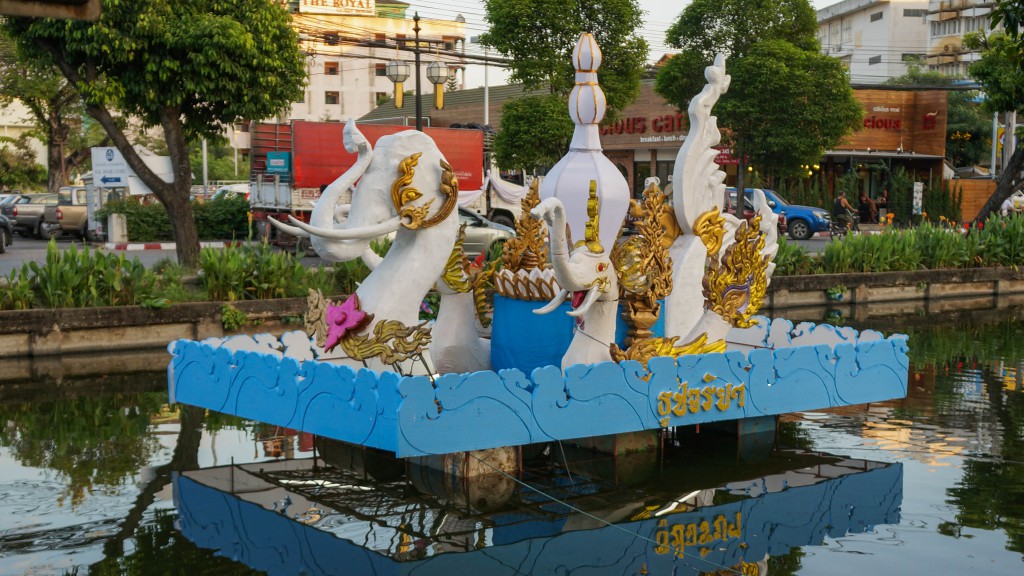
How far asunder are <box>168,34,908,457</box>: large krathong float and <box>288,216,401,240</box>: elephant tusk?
0.01 m

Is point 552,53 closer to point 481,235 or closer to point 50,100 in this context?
point 481,235

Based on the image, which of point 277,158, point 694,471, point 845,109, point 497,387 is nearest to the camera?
point 497,387

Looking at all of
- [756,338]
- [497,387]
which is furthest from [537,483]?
[756,338]

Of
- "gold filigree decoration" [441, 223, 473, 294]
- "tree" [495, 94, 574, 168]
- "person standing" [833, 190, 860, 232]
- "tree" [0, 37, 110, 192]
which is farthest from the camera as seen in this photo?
"tree" [0, 37, 110, 192]

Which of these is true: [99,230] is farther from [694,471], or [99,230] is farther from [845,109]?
[694,471]

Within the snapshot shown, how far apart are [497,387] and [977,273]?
15.6 m

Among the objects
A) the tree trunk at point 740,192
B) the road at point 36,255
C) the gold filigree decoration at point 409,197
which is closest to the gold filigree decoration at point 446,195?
the gold filigree decoration at point 409,197

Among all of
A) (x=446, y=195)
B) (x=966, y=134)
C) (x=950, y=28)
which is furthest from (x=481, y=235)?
(x=950, y=28)

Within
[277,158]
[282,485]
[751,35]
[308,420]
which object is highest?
[751,35]

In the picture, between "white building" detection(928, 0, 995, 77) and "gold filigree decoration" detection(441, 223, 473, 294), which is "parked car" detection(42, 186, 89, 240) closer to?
"gold filigree decoration" detection(441, 223, 473, 294)

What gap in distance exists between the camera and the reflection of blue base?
28.7 ft

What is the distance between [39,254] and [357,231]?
19.9 m

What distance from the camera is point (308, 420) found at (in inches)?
299

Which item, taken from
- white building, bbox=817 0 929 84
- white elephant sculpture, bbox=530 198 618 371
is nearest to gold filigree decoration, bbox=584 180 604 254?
white elephant sculpture, bbox=530 198 618 371
